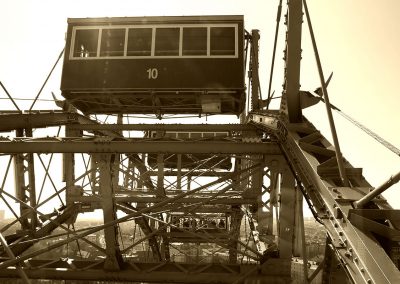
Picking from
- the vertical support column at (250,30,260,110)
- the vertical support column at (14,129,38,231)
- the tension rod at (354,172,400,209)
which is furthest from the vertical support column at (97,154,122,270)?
the vertical support column at (250,30,260,110)

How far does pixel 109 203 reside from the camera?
797 cm

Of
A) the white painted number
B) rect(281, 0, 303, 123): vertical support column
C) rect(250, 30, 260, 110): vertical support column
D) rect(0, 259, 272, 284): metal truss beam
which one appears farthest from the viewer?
the white painted number

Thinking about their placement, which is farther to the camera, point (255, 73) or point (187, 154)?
point (255, 73)

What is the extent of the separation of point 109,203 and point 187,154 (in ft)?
10.9

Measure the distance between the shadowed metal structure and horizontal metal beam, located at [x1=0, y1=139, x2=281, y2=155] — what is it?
2 centimetres

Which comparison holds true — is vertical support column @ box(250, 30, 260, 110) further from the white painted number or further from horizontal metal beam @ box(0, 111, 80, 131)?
horizontal metal beam @ box(0, 111, 80, 131)

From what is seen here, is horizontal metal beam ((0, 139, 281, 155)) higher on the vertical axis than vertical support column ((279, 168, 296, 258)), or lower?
higher

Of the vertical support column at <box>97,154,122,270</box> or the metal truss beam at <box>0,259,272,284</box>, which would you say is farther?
the metal truss beam at <box>0,259,272,284</box>

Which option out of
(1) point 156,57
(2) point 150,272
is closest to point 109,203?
(2) point 150,272

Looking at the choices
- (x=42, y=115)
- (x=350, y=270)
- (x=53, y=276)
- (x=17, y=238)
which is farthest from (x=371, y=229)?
(x=42, y=115)

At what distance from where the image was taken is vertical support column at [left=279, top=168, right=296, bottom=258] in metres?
7.86

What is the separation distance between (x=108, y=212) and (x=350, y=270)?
555cm

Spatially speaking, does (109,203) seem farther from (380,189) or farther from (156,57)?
(156,57)

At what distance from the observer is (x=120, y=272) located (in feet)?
26.4
